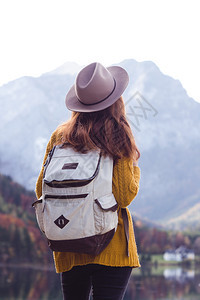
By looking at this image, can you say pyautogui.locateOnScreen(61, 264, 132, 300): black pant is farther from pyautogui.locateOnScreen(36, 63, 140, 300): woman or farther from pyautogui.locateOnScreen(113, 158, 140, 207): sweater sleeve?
pyautogui.locateOnScreen(113, 158, 140, 207): sweater sleeve

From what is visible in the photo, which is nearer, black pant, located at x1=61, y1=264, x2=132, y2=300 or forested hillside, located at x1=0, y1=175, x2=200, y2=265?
black pant, located at x1=61, y1=264, x2=132, y2=300

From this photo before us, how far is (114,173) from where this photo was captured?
4.01 feet

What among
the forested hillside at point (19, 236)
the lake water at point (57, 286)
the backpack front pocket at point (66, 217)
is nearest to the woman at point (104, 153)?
the backpack front pocket at point (66, 217)

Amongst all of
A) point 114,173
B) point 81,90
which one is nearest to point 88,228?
point 114,173

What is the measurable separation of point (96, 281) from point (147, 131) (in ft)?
91.2

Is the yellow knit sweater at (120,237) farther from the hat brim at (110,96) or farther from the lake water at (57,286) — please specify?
the lake water at (57,286)

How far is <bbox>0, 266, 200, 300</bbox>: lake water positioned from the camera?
17.8 feet

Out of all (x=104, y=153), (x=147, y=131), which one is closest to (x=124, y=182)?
(x=104, y=153)

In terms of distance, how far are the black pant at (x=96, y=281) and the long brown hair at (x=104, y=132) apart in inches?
11.8

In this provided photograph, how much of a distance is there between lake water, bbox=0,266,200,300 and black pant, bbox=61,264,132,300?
3.80 metres

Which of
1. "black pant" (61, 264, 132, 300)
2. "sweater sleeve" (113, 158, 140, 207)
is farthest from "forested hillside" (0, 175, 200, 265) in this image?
"sweater sleeve" (113, 158, 140, 207)

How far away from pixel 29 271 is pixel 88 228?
6.53 meters

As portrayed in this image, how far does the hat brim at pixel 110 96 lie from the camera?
1267 mm

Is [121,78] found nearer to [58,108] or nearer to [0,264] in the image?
[0,264]
